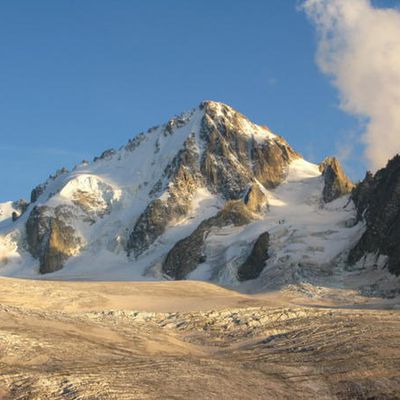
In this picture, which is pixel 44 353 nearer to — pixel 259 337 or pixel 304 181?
pixel 259 337

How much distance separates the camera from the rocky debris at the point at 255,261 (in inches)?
3452

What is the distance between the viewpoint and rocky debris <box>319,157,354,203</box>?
12712 cm

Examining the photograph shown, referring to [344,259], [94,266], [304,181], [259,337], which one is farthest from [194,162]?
[259,337]

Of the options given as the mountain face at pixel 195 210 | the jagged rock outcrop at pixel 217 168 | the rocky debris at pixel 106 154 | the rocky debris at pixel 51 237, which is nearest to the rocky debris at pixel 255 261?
Result: the mountain face at pixel 195 210

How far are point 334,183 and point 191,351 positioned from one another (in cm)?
9318

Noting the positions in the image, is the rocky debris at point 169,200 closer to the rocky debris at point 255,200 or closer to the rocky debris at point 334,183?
the rocky debris at point 255,200

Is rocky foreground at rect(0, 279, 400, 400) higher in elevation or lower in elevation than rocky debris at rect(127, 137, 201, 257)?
lower

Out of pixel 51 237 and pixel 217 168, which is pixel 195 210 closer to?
pixel 217 168

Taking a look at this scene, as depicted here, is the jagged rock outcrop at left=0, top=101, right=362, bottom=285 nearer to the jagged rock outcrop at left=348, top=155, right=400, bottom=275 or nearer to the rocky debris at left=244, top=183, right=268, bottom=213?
the rocky debris at left=244, top=183, right=268, bottom=213

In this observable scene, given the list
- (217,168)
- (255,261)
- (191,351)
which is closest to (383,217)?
(255,261)

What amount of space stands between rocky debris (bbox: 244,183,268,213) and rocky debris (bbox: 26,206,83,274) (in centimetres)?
3366

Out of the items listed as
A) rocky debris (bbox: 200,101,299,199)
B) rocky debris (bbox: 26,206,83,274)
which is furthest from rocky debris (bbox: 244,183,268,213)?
rocky debris (bbox: 26,206,83,274)

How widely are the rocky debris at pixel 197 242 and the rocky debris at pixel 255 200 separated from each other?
1.88m

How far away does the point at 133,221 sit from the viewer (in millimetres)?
134500
